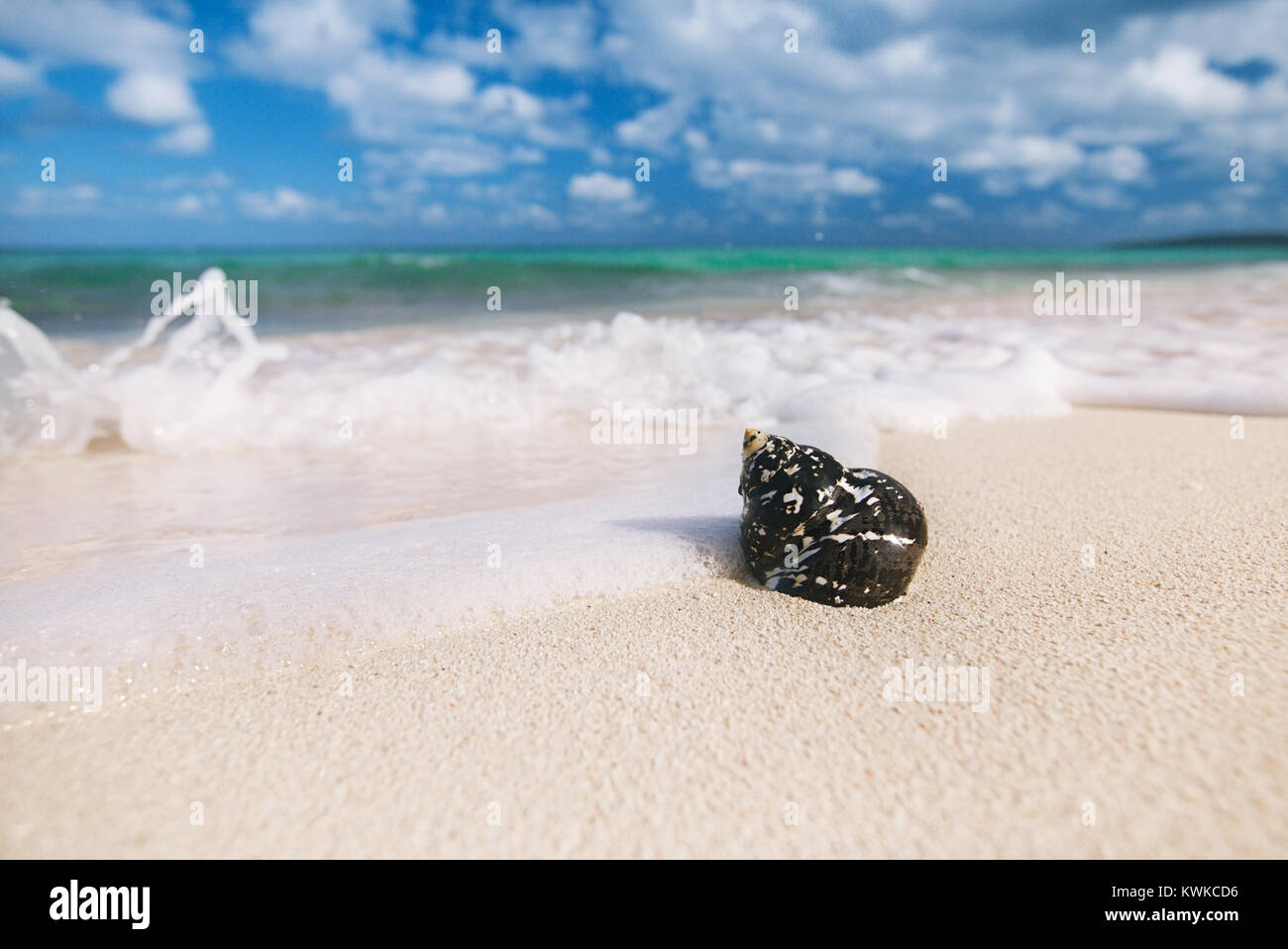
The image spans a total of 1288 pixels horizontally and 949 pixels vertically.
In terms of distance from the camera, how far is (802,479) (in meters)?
2.23

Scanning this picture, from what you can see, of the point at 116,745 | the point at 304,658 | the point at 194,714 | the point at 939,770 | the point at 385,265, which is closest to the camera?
the point at 939,770

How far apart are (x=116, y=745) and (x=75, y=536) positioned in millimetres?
1695

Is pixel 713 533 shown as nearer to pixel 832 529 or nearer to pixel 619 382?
pixel 832 529

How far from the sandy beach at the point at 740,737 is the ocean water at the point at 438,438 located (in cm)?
26

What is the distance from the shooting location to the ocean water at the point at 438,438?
7.54 feet

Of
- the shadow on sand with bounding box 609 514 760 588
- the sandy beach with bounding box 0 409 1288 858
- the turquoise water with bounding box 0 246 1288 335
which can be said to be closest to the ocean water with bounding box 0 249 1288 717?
the shadow on sand with bounding box 609 514 760 588

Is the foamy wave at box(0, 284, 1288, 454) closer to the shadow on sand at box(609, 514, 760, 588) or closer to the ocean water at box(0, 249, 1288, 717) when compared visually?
the ocean water at box(0, 249, 1288, 717)

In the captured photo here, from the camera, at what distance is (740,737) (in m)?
1.67

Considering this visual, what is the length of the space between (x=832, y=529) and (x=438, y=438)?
304 cm

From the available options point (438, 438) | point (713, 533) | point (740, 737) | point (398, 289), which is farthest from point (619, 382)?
point (398, 289)

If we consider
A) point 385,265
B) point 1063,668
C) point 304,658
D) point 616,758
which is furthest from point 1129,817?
point 385,265

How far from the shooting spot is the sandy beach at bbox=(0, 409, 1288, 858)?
143 cm

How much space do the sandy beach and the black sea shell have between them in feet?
0.29
